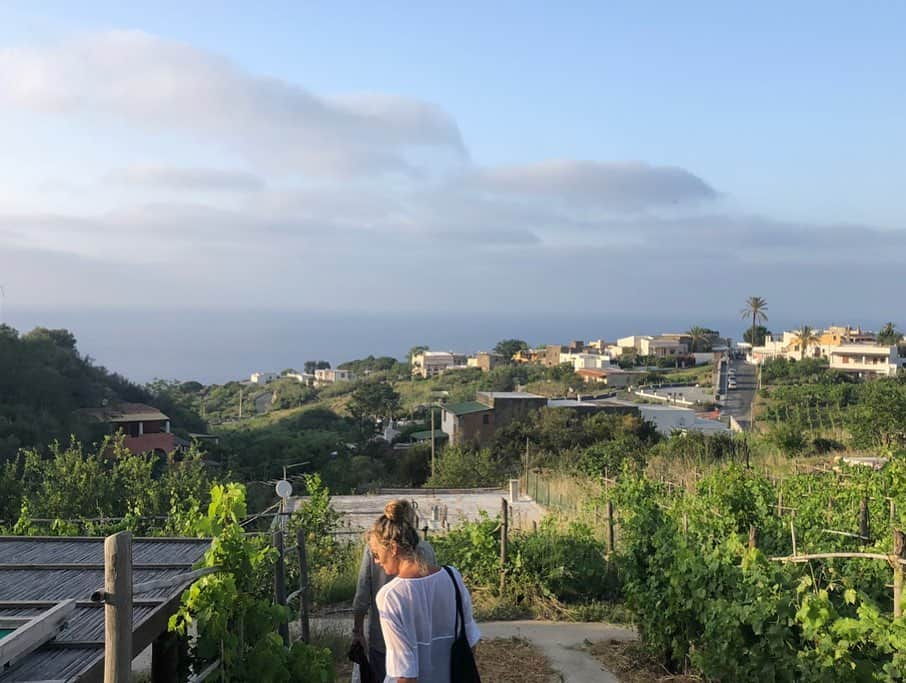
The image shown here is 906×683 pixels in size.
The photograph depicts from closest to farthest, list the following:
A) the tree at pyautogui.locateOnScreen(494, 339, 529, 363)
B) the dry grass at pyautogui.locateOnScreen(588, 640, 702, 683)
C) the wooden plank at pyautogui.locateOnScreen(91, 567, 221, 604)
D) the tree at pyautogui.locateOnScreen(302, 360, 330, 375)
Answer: the wooden plank at pyautogui.locateOnScreen(91, 567, 221, 604) < the dry grass at pyautogui.locateOnScreen(588, 640, 702, 683) < the tree at pyautogui.locateOnScreen(494, 339, 529, 363) < the tree at pyautogui.locateOnScreen(302, 360, 330, 375)

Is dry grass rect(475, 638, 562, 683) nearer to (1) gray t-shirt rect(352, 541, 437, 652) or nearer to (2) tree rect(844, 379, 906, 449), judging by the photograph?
(1) gray t-shirt rect(352, 541, 437, 652)

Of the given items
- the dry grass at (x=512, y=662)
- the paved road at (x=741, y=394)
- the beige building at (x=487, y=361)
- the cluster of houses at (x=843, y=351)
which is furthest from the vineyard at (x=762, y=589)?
the beige building at (x=487, y=361)

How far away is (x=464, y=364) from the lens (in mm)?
86500

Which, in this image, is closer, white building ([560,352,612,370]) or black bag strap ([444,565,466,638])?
black bag strap ([444,565,466,638])

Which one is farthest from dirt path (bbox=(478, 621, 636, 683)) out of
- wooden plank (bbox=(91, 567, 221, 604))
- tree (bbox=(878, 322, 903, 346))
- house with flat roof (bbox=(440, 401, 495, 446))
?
tree (bbox=(878, 322, 903, 346))

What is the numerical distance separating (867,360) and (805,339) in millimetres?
10435

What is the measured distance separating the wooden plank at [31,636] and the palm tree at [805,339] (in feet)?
220

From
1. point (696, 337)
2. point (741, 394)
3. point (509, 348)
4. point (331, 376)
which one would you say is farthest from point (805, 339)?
point (331, 376)

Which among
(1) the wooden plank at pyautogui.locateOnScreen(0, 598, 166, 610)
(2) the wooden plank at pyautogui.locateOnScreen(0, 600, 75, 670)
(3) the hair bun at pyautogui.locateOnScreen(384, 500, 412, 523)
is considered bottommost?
(1) the wooden plank at pyautogui.locateOnScreen(0, 598, 166, 610)

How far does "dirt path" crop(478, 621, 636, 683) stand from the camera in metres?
5.85

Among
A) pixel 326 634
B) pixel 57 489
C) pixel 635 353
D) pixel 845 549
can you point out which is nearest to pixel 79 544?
pixel 326 634

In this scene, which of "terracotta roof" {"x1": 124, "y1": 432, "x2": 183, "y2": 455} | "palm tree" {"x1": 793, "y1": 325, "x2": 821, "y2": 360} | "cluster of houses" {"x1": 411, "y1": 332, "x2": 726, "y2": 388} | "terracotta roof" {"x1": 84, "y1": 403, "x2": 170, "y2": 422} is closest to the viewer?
"terracotta roof" {"x1": 124, "y1": 432, "x2": 183, "y2": 455}

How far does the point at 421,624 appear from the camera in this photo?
2920 mm

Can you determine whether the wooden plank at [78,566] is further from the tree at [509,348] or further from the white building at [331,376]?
the white building at [331,376]
